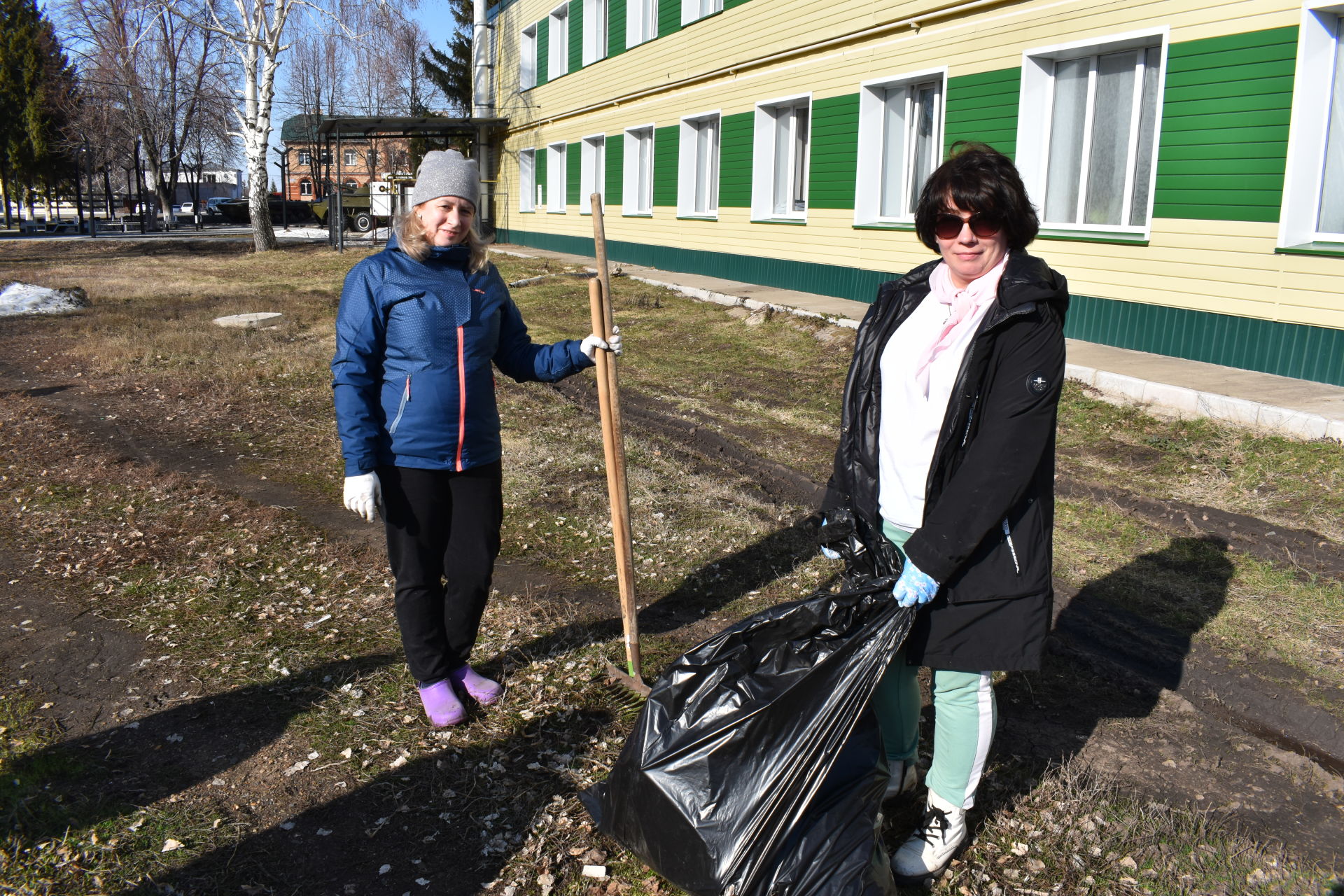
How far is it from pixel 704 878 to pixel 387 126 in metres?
26.2

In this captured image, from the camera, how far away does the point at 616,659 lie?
3824mm

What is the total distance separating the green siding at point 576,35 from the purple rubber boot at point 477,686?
20.9 metres

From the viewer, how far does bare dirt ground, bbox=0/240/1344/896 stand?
274 cm

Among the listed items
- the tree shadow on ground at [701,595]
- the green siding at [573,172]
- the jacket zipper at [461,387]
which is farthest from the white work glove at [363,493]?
the green siding at [573,172]

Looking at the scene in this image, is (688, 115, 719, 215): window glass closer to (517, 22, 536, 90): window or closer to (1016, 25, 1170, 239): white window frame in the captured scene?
(1016, 25, 1170, 239): white window frame

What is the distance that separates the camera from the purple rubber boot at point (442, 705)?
3.30 meters

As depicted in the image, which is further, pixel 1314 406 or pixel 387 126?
pixel 387 126

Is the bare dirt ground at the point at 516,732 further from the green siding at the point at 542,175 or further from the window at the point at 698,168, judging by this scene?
the green siding at the point at 542,175

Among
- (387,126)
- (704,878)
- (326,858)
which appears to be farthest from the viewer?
(387,126)

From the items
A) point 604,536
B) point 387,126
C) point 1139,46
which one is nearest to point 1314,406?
point 1139,46

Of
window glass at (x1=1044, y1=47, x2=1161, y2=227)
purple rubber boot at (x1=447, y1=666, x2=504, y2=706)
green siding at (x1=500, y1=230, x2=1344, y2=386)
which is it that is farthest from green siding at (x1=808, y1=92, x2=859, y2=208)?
purple rubber boot at (x1=447, y1=666, x2=504, y2=706)

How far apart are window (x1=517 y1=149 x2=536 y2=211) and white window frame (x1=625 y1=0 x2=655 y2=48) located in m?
7.39

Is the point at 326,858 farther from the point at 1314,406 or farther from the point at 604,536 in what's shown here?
the point at 1314,406

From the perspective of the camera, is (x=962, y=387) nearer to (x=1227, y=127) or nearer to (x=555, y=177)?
(x=1227, y=127)
